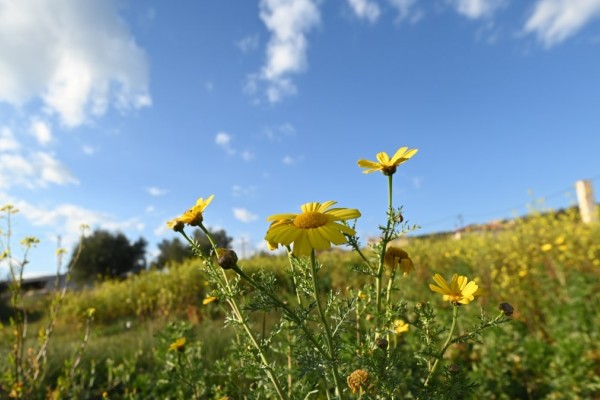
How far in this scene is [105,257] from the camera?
2325cm

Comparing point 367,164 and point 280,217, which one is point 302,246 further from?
point 367,164

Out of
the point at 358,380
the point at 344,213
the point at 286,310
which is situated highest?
the point at 344,213

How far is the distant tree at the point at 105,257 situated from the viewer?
899 inches

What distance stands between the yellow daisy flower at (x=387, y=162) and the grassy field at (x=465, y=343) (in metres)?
0.30

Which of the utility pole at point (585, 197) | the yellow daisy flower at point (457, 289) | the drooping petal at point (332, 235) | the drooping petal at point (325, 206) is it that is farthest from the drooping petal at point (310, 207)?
the utility pole at point (585, 197)

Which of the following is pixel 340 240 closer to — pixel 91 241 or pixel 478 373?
pixel 478 373

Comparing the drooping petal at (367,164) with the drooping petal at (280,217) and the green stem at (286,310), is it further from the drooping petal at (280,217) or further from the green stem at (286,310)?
the green stem at (286,310)

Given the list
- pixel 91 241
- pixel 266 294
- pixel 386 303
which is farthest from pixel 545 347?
pixel 91 241

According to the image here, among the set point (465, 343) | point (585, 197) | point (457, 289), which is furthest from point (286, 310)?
point (585, 197)

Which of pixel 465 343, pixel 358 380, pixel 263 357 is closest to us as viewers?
pixel 358 380

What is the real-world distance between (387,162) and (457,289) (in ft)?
1.41

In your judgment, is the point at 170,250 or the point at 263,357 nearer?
the point at 263,357

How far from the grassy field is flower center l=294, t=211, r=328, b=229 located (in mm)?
232

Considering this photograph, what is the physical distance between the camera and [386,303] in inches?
48.0
